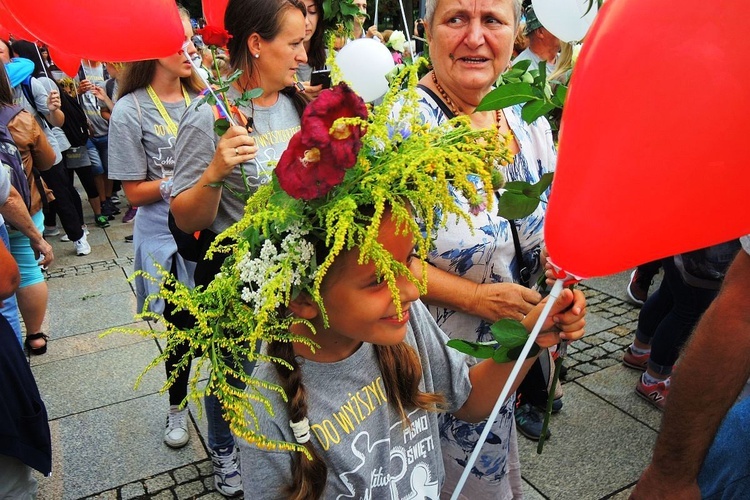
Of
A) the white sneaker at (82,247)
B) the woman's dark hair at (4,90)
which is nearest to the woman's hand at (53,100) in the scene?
the white sneaker at (82,247)

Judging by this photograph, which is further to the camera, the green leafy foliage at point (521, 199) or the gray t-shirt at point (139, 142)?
the gray t-shirt at point (139, 142)

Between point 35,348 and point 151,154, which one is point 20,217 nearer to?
point 151,154

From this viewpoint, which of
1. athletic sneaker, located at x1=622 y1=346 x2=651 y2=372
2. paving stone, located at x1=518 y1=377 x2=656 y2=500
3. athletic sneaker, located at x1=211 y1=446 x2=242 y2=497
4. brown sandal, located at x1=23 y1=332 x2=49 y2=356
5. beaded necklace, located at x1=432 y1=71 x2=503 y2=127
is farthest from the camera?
brown sandal, located at x1=23 y1=332 x2=49 y2=356

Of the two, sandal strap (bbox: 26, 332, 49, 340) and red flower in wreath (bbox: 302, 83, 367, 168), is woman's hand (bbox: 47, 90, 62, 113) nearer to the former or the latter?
sandal strap (bbox: 26, 332, 49, 340)

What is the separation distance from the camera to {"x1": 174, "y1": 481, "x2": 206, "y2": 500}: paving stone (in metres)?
2.71

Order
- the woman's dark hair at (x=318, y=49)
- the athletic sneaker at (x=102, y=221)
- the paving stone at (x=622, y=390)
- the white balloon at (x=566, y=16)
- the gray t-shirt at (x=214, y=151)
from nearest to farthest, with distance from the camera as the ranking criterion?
the white balloon at (x=566, y=16)
the gray t-shirt at (x=214, y=151)
the paving stone at (x=622, y=390)
the woman's dark hair at (x=318, y=49)
the athletic sneaker at (x=102, y=221)

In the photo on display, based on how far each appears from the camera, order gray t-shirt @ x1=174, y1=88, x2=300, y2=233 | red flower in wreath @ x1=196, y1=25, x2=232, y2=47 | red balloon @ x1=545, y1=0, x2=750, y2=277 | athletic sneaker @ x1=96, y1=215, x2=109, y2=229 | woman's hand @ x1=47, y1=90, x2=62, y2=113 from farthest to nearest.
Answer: athletic sneaker @ x1=96, y1=215, x2=109, y2=229 < woman's hand @ x1=47, y1=90, x2=62, y2=113 < gray t-shirt @ x1=174, y1=88, x2=300, y2=233 < red flower in wreath @ x1=196, y1=25, x2=232, y2=47 < red balloon @ x1=545, y1=0, x2=750, y2=277

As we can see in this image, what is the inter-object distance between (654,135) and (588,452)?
8.19 ft

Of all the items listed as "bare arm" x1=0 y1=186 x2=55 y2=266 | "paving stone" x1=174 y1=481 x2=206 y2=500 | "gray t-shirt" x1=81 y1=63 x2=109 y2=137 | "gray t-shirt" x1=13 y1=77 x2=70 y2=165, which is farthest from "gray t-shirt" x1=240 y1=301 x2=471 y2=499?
"gray t-shirt" x1=81 y1=63 x2=109 y2=137

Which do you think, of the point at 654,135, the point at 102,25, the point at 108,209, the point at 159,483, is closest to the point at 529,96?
the point at 654,135

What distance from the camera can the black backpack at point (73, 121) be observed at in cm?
625

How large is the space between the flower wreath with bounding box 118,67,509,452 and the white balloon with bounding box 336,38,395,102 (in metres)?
1.63

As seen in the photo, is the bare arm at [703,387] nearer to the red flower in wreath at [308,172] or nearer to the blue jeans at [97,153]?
the red flower in wreath at [308,172]

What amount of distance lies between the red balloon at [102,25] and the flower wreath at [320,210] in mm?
1174
